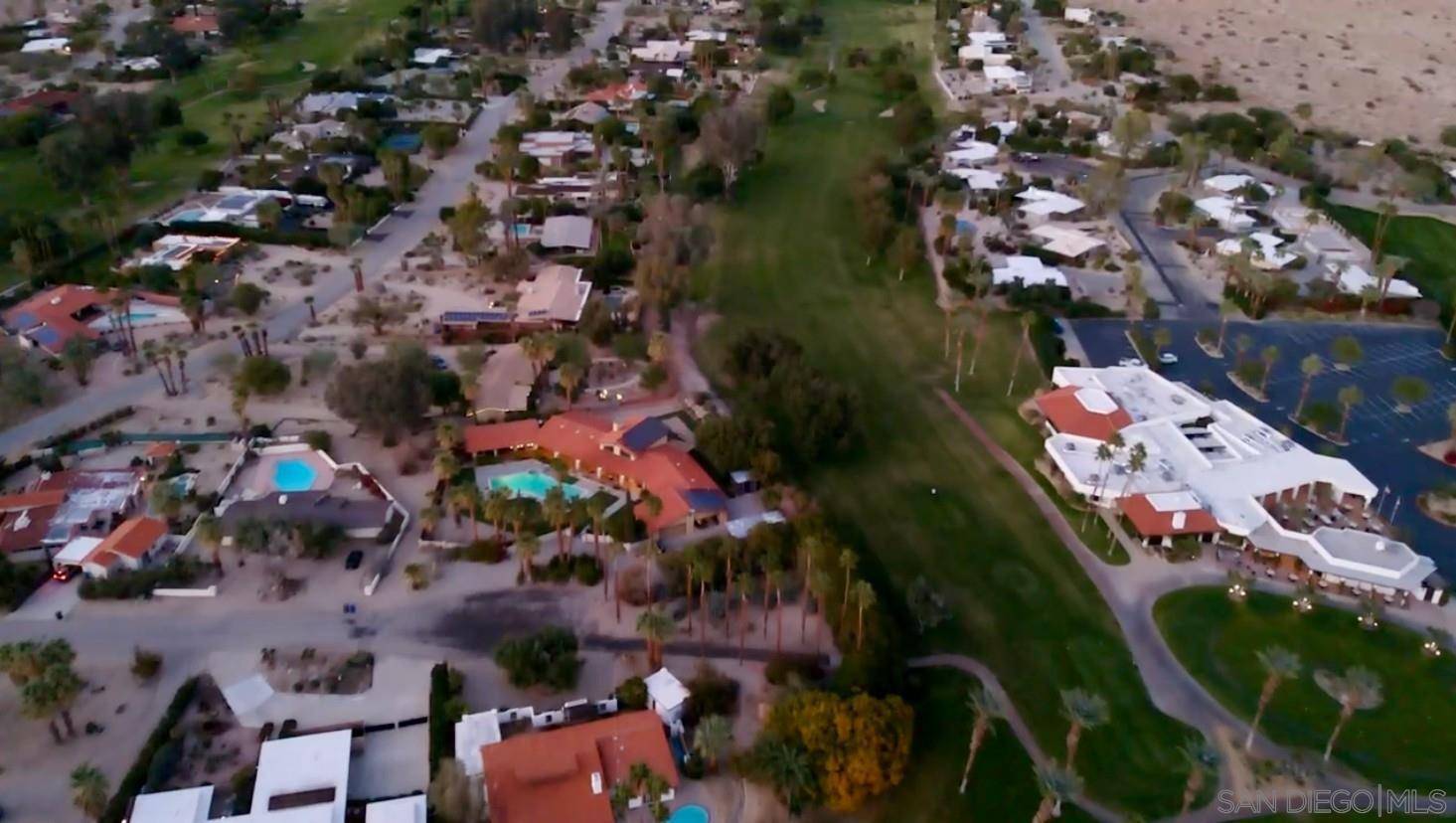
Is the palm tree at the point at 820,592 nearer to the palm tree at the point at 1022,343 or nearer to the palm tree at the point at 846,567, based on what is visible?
the palm tree at the point at 846,567

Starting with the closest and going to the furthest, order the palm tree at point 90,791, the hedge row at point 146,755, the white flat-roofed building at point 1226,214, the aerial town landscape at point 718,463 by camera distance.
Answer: the palm tree at point 90,791 → the hedge row at point 146,755 → the aerial town landscape at point 718,463 → the white flat-roofed building at point 1226,214

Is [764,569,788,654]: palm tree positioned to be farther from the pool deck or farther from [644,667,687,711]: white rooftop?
the pool deck

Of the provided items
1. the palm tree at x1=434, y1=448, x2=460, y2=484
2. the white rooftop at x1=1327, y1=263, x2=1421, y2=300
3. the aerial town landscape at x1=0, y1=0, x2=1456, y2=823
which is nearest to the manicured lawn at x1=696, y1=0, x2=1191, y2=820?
the aerial town landscape at x1=0, y1=0, x2=1456, y2=823

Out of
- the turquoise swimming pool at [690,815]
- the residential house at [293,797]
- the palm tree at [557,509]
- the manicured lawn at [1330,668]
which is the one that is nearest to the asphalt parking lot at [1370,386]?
the manicured lawn at [1330,668]

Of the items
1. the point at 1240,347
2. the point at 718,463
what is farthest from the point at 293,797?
the point at 1240,347

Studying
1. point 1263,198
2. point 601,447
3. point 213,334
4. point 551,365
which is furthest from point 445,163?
point 1263,198

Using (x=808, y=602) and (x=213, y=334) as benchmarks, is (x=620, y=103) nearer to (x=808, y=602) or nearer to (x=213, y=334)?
(x=213, y=334)
